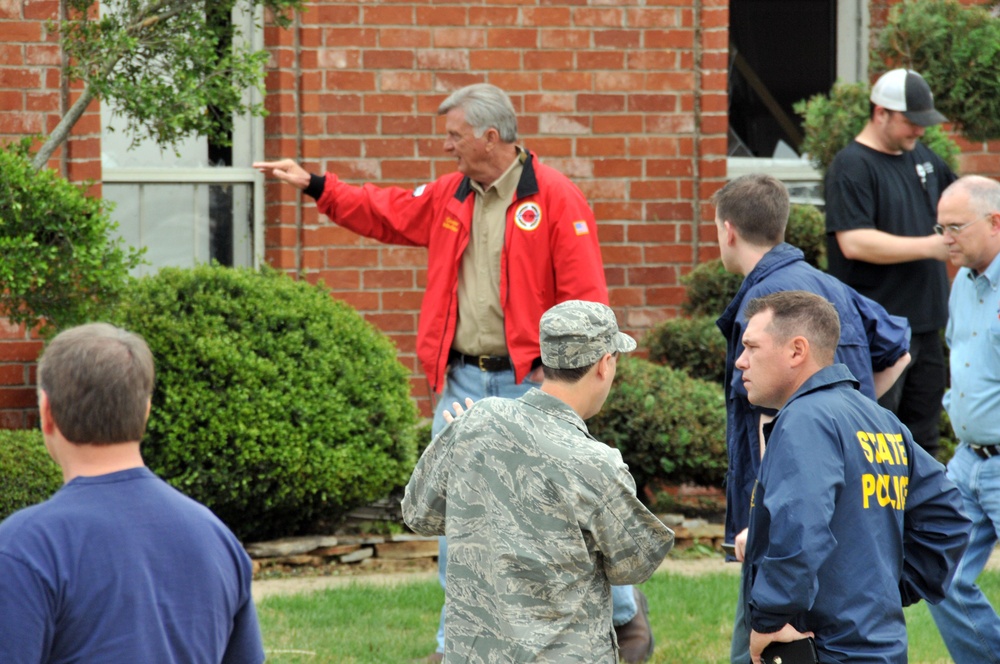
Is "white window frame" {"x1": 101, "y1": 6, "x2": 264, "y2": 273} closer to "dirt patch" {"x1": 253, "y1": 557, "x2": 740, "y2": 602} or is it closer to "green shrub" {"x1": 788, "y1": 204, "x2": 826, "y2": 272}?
"dirt patch" {"x1": 253, "y1": 557, "x2": 740, "y2": 602}

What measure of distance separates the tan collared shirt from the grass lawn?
135cm

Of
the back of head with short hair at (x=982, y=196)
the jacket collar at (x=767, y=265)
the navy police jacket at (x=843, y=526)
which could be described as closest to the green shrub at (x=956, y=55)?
the back of head with short hair at (x=982, y=196)

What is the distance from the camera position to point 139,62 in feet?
20.9

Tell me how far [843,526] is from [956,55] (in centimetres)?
508

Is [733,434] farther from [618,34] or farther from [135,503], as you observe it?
[618,34]

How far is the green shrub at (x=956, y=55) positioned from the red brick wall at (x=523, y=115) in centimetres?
133

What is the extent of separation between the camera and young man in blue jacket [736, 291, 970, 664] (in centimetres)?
311

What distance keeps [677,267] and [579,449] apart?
5.63 m

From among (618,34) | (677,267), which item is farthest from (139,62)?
(677,267)

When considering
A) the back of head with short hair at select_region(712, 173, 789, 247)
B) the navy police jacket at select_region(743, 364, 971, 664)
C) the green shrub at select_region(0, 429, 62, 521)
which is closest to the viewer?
the navy police jacket at select_region(743, 364, 971, 664)

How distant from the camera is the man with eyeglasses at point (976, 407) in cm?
487

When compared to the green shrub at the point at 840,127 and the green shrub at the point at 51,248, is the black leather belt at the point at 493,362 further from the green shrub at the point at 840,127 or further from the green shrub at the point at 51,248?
the green shrub at the point at 840,127

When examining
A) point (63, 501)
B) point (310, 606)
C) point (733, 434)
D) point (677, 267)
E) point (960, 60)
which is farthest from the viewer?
point (677, 267)

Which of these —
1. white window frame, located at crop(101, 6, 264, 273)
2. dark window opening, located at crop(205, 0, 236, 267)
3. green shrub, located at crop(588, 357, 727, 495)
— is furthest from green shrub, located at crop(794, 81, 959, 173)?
dark window opening, located at crop(205, 0, 236, 267)
